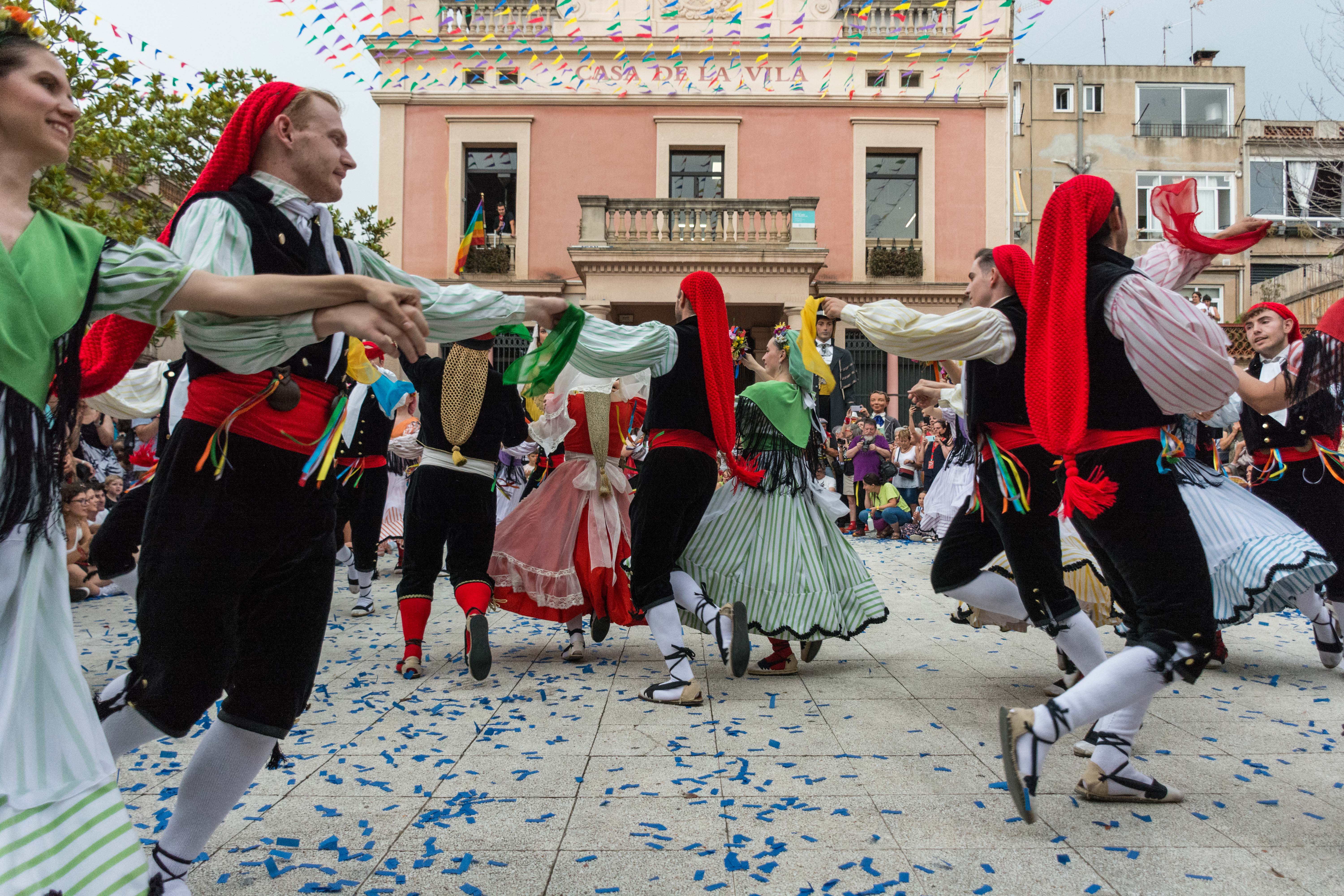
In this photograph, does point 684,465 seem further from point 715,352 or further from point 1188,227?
point 1188,227

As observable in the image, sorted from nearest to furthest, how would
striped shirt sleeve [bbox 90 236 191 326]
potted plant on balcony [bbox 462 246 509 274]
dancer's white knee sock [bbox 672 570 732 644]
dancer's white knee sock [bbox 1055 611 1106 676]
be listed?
striped shirt sleeve [bbox 90 236 191 326], dancer's white knee sock [bbox 1055 611 1106 676], dancer's white knee sock [bbox 672 570 732 644], potted plant on balcony [bbox 462 246 509 274]

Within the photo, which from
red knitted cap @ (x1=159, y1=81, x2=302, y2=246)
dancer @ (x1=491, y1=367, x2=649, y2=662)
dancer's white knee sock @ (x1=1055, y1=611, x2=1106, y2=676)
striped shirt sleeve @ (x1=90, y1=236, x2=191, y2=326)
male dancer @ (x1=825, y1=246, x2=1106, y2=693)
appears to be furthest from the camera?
dancer @ (x1=491, y1=367, x2=649, y2=662)

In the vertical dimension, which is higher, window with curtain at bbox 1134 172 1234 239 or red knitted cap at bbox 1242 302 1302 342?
window with curtain at bbox 1134 172 1234 239

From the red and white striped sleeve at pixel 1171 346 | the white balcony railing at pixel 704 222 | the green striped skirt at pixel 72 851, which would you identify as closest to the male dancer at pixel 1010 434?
the red and white striped sleeve at pixel 1171 346

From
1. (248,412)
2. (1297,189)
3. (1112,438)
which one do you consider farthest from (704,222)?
(248,412)

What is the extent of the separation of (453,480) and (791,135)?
56.3ft

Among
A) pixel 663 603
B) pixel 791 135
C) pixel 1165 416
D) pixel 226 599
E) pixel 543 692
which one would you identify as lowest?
pixel 543 692

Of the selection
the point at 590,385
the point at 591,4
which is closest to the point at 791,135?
the point at 591,4

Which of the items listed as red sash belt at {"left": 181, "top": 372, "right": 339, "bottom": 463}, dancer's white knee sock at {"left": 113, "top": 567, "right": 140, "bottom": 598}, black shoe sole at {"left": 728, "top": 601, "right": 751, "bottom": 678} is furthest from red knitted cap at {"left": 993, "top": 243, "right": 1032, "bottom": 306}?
dancer's white knee sock at {"left": 113, "top": 567, "right": 140, "bottom": 598}

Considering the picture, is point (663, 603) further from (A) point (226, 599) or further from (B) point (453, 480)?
(A) point (226, 599)

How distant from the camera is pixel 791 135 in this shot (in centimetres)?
2044

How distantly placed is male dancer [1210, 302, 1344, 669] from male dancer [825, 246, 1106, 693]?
1814 millimetres

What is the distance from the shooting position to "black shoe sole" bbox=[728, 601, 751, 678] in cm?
452

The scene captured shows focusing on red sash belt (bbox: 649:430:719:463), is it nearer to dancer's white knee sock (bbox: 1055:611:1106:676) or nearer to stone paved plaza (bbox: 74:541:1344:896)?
stone paved plaza (bbox: 74:541:1344:896)
